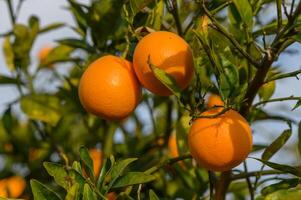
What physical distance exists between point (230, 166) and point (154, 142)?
40.1 inches

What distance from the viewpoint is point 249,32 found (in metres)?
1.29

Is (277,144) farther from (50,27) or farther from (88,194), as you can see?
(50,27)

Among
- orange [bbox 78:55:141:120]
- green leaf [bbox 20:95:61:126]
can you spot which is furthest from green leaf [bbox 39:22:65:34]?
orange [bbox 78:55:141:120]

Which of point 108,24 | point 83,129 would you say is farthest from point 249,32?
point 83,129

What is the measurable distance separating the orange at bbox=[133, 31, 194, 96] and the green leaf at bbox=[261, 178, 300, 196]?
272 millimetres

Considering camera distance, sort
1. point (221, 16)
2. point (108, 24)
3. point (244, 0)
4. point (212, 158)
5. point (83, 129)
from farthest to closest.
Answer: point (83, 129), point (221, 16), point (108, 24), point (244, 0), point (212, 158)

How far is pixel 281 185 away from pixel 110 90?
40 centimetres

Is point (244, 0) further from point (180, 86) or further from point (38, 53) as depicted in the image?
point (38, 53)

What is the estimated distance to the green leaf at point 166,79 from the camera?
1113 millimetres

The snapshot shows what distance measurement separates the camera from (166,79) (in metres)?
1.13

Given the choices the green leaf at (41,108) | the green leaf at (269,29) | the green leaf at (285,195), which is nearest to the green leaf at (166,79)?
the green leaf at (285,195)

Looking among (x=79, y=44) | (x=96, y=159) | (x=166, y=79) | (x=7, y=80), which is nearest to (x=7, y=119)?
(x=7, y=80)

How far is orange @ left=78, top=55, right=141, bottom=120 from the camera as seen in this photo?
120 centimetres

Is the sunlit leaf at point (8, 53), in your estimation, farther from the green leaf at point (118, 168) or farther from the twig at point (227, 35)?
the twig at point (227, 35)
